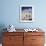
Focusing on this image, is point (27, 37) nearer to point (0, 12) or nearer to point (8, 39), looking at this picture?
point (8, 39)

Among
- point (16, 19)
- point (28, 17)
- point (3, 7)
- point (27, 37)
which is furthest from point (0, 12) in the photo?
point (27, 37)

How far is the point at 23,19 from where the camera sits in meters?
4.15

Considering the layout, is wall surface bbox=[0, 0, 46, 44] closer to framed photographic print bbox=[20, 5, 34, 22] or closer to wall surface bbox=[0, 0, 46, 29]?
wall surface bbox=[0, 0, 46, 29]

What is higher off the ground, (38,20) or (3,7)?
Answer: (3,7)

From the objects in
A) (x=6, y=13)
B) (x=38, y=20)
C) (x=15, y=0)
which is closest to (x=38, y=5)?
(x=38, y=20)

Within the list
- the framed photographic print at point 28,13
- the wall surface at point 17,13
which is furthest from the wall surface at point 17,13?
the framed photographic print at point 28,13

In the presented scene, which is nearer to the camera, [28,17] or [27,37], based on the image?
[27,37]

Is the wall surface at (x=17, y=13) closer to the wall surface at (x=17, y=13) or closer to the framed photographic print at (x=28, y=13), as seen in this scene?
the wall surface at (x=17, y=13)

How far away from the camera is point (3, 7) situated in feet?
13.6

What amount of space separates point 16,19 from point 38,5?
2.86ft

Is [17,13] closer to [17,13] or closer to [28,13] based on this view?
[17,13]

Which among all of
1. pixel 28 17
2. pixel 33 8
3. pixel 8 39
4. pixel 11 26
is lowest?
pixel 8 39

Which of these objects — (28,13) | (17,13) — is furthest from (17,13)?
(28,13)

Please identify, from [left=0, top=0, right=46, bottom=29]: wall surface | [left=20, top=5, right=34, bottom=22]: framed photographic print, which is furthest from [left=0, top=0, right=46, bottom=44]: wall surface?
[left=20, top=5, right=34, bottom=22]: framed photographic print
